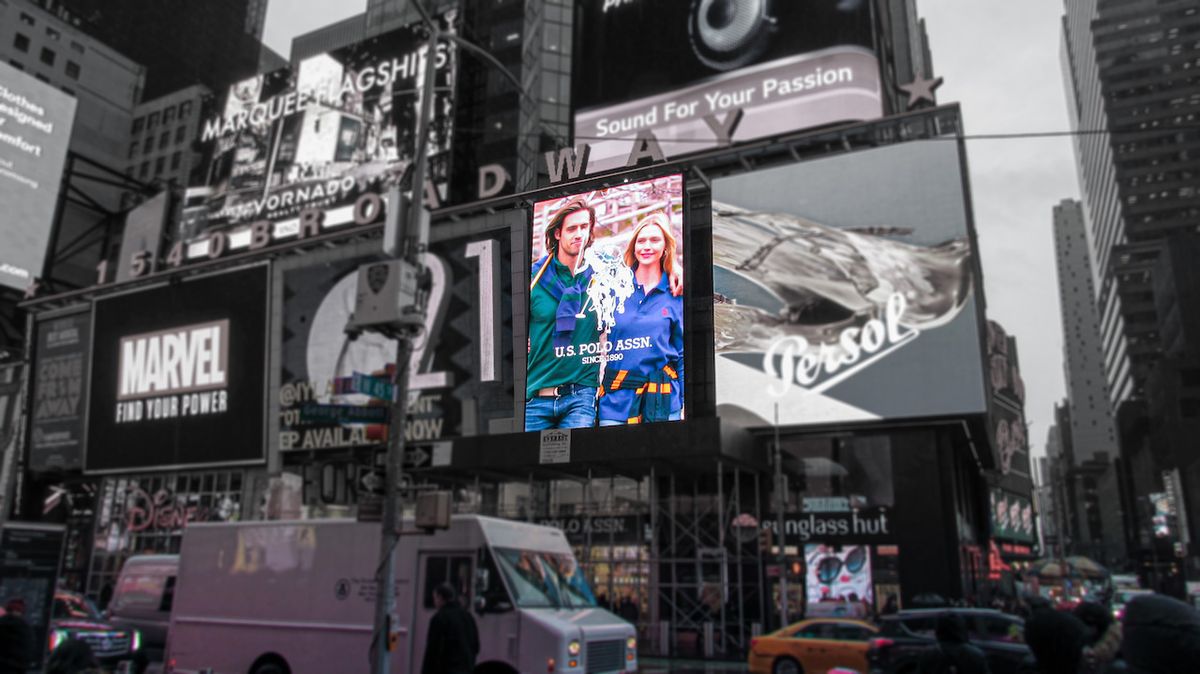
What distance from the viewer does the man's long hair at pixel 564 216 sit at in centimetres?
425

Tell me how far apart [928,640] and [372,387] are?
1109cm

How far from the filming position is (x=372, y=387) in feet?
37.8

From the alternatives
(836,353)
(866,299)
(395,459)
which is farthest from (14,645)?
(866,299)

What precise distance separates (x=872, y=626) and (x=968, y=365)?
15.9 m

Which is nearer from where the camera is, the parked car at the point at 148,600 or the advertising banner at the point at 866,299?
the parked car at the point at 148,600

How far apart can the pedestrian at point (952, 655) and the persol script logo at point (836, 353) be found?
90.3 ft

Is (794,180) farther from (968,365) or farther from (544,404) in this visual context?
(544,404)

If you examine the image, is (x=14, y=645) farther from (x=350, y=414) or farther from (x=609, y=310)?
(x=609, y=310)

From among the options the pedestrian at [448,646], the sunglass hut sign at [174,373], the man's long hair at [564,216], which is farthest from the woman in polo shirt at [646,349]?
the sunglass hut sign at [174,373]

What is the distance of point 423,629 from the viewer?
13008 mm

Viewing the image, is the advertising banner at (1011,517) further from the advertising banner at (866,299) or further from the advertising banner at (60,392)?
the advertising banner at (60,392)

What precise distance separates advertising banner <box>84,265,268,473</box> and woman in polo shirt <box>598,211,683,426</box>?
128 ft

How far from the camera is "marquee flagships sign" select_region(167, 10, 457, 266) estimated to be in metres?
48.8

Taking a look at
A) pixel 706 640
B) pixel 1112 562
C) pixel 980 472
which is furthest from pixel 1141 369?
pixel 706 640
